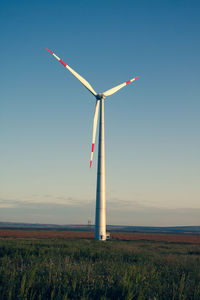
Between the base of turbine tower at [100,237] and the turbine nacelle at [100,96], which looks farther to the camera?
the turbine nacelle at [100,96]

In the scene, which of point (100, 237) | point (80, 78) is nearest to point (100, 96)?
point (80, 78)

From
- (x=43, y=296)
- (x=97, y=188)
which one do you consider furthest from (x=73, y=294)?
(x=97, y=188)

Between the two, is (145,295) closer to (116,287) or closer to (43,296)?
(116,287)

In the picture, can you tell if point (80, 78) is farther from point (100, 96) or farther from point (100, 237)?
point (100, 237)

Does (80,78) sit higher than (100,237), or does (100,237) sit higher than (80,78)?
(80,78)

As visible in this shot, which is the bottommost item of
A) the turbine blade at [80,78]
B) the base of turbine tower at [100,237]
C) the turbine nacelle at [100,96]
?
the base of turbine tower at [100,237]

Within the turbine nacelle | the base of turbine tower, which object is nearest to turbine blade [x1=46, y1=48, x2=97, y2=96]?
the turbine nacelle

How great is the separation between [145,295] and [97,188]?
130ft

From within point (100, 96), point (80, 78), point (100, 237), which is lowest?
point (100, 237)

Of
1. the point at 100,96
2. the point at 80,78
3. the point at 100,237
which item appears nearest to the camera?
the point at 100,237

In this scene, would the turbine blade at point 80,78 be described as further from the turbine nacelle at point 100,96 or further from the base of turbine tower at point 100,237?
the base of turbine tower at point 100,237

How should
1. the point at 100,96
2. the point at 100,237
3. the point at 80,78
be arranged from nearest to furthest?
the point at 100,237
the point at 80,78
the point at 100,96

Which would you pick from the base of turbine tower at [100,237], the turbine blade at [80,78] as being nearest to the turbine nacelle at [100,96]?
the turbine blade at [80,78]

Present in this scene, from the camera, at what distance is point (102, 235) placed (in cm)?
4925
